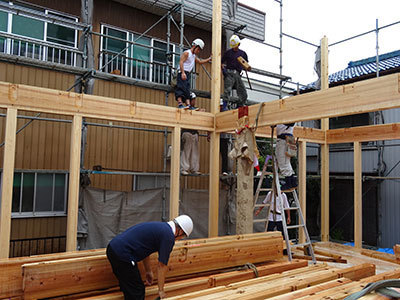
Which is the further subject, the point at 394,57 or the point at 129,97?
the point at 394,57

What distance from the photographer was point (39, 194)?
6.93 metres

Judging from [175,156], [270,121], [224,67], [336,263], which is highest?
[224,67]

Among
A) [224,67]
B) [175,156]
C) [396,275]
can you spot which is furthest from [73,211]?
[224,67]

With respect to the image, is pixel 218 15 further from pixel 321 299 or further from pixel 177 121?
pixel 321 299

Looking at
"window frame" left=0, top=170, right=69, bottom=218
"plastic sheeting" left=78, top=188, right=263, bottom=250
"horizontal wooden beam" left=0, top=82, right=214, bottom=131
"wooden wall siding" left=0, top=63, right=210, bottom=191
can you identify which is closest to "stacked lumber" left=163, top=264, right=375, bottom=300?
"horizontal wooden beam" left=0, top=82, right=214, bottom=131

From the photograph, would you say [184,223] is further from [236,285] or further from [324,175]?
[324,175]

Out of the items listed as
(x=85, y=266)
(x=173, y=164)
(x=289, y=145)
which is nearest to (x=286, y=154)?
(x=289, y=145)

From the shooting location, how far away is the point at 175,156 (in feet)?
17.7

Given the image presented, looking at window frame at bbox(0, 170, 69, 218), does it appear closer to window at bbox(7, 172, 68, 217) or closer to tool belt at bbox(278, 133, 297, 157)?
window at bbox(7, 172, 68, 217)

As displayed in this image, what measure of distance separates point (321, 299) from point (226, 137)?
20.7ft

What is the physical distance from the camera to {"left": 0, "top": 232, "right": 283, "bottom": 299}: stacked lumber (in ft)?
9.45

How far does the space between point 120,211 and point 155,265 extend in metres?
3.51

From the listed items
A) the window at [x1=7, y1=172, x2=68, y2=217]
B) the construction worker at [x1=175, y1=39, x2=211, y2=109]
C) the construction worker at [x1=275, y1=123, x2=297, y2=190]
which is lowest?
the window at [x1=7, y1=172, x2=68, y2=217]

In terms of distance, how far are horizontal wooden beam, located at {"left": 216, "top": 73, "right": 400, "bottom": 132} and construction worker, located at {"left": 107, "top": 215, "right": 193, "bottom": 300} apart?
8.50 feet
